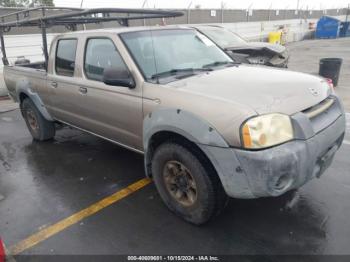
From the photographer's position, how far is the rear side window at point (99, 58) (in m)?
3.56

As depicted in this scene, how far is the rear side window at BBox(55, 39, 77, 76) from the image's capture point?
13.8ft

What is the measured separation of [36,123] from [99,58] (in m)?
2.37

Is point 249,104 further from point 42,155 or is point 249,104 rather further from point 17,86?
point 17,86

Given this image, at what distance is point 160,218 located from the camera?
3.27 metres

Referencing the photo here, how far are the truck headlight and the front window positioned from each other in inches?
263

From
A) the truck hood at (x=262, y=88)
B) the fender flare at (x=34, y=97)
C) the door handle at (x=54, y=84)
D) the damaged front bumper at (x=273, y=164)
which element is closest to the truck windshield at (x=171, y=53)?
the truck hood at (x=262, y=88)

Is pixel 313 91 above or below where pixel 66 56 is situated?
below

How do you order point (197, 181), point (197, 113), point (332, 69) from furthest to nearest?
point (332, 69) → point (197, 181) → point (197, 113)

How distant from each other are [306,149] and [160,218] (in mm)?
1573

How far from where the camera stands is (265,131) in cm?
244

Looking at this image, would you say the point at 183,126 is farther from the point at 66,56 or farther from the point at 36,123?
the point at 36,123

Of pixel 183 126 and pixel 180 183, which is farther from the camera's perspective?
pixel 180 183

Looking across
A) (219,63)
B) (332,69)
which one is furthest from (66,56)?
(332,69)

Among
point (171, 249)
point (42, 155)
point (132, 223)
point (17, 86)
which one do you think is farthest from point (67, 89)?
point (171, 249)
